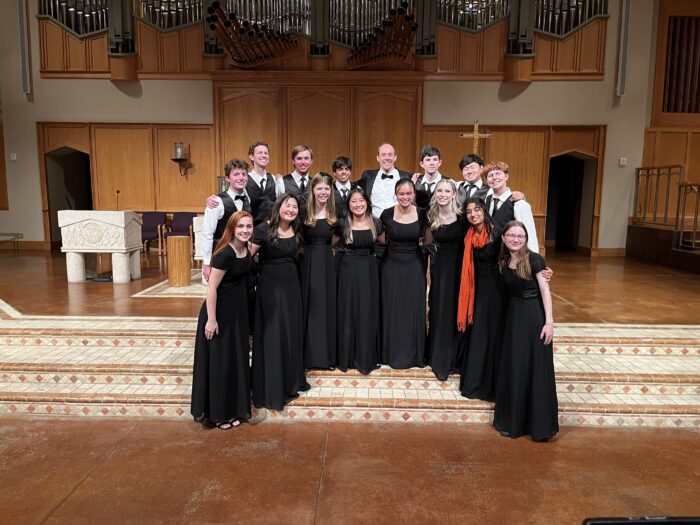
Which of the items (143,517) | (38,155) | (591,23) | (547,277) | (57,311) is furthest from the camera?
(38,155)

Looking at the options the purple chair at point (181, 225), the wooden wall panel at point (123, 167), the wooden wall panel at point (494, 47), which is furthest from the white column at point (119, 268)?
the wooden wall panel at point (494, 47)

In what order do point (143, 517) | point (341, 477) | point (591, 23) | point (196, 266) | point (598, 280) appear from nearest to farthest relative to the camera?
1. point (143, 517)
2. point (341, 477)
3. point (598, 280)
4. point (196, 266)
5. point (591, 23)

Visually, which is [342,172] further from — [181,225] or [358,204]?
[181,225]

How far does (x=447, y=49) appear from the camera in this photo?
29.9 feet

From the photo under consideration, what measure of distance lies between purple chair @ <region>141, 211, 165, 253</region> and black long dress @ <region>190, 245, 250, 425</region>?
6.17 metres

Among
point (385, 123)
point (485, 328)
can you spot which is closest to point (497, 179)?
point (485, 328)

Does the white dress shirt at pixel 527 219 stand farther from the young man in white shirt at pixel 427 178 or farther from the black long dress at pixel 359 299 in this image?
the black long dress at pixel 359 299

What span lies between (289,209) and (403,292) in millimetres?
1045

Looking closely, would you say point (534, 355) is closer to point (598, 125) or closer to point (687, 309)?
point (687, 309)

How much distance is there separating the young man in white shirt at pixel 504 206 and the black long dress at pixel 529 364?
11.1 inches

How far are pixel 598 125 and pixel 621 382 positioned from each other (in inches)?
264

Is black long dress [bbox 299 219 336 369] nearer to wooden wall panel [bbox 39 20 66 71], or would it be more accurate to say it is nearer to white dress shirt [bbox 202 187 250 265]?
white dress shirt [bbox 202 187 250 265]

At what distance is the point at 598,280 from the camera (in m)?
7.05

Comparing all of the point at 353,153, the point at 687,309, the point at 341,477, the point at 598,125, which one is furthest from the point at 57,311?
the point at 598,125
